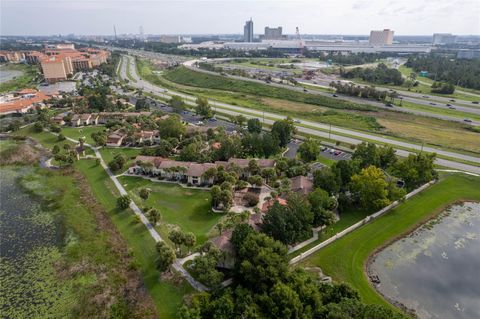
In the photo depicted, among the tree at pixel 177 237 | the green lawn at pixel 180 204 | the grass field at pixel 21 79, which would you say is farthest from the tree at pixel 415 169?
the grass field at pixel 21 79

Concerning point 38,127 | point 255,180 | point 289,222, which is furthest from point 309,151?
point 38,127

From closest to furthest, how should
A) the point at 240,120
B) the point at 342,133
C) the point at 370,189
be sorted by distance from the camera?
the point at 370,189 < the point at 342,133 < the point at 240,120

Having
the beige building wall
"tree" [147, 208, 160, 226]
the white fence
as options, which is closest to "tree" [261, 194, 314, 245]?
the white fence

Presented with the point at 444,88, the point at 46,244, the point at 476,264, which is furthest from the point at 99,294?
the point at 444,88

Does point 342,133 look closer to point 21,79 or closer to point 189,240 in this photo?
point 189,240

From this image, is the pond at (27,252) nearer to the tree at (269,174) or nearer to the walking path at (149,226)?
the walking path at (149,226)
